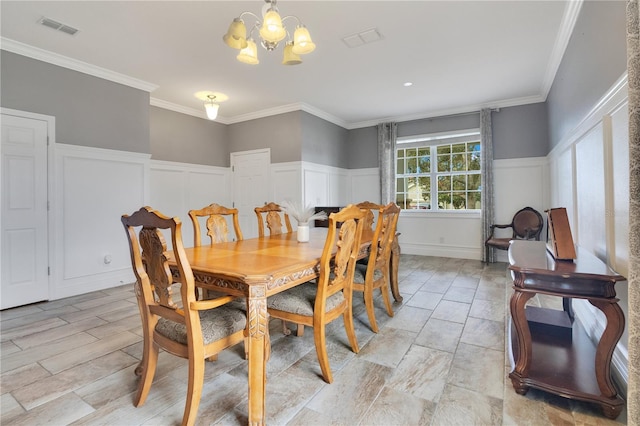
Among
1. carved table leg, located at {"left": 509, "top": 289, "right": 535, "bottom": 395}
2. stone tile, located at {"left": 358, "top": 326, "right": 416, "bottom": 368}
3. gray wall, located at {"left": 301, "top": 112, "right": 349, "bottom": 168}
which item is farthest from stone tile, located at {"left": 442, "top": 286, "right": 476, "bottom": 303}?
gray wall, located at {"left": 301, "top": 112, "right": 349, "bottom": 168}

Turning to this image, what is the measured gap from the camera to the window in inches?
213

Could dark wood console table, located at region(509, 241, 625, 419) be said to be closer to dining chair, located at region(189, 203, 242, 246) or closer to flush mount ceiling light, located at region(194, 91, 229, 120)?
dining chair, located at region(189, 203, 242, 246)

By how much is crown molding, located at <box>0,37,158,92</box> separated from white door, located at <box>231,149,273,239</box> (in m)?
1.92

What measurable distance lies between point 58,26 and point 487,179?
19.0 feet

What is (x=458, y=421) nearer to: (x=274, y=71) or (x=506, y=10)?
(x=506, y=10)

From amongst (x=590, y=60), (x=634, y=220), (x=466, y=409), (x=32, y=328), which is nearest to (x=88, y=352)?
(x=32, y=328)

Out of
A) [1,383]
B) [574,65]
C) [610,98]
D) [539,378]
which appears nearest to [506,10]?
[574,65]

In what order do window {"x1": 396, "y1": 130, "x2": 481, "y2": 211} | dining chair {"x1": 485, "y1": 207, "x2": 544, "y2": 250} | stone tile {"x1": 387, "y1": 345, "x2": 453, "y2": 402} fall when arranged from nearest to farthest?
stone tile {"x1": 387, "y1": 345, "x2": 453, "y2": 402} < dining chair {"x1": 485, "y1": 207, "x2": 544, "y2": 250} < window {"x1": 396, "y1": 130, "x2": 481, "y2": 211}

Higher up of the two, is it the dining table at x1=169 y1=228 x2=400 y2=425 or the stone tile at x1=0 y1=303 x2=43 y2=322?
the dining table at x1=169 y1=228 x2=400 y2=425

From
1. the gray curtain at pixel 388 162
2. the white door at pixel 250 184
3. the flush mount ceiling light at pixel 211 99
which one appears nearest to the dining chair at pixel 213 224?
the flush mount ceiling light at pixel 211 99

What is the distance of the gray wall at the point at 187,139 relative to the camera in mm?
4867

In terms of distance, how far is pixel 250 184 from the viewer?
18.6ft

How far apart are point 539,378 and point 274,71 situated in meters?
3.81

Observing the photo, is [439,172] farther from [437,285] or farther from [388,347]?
[388,347]
